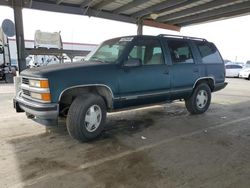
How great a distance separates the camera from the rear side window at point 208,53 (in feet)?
21.1

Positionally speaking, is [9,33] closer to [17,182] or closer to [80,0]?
[80,0]

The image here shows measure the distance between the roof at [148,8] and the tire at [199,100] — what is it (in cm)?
485

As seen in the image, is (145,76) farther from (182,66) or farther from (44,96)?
(44,96)

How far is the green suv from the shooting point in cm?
403

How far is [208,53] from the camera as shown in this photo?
6.64 m

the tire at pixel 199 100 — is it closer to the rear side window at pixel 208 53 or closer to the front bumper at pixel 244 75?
the rear side window at pixel 208 53

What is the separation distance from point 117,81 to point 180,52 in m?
2.17

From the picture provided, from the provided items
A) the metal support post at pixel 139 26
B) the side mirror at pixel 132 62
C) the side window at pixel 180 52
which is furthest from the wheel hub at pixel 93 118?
the metal support post at pixel 139 26

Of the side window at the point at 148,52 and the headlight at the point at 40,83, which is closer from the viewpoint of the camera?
the headlight at the point at 40,83

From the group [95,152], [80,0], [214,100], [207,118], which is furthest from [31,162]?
[80,0]

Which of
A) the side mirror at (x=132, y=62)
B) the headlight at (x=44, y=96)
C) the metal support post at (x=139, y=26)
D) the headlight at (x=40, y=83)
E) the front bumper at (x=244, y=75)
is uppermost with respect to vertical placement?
the metal support post at (x=139, y=26)

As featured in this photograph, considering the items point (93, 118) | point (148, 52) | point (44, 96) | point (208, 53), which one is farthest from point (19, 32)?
point (208, 53)

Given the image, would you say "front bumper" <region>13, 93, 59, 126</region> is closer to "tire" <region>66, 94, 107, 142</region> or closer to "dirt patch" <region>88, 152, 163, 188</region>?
"tire" <region>66, 94, 107, 142</region>

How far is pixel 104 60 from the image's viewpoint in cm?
496
